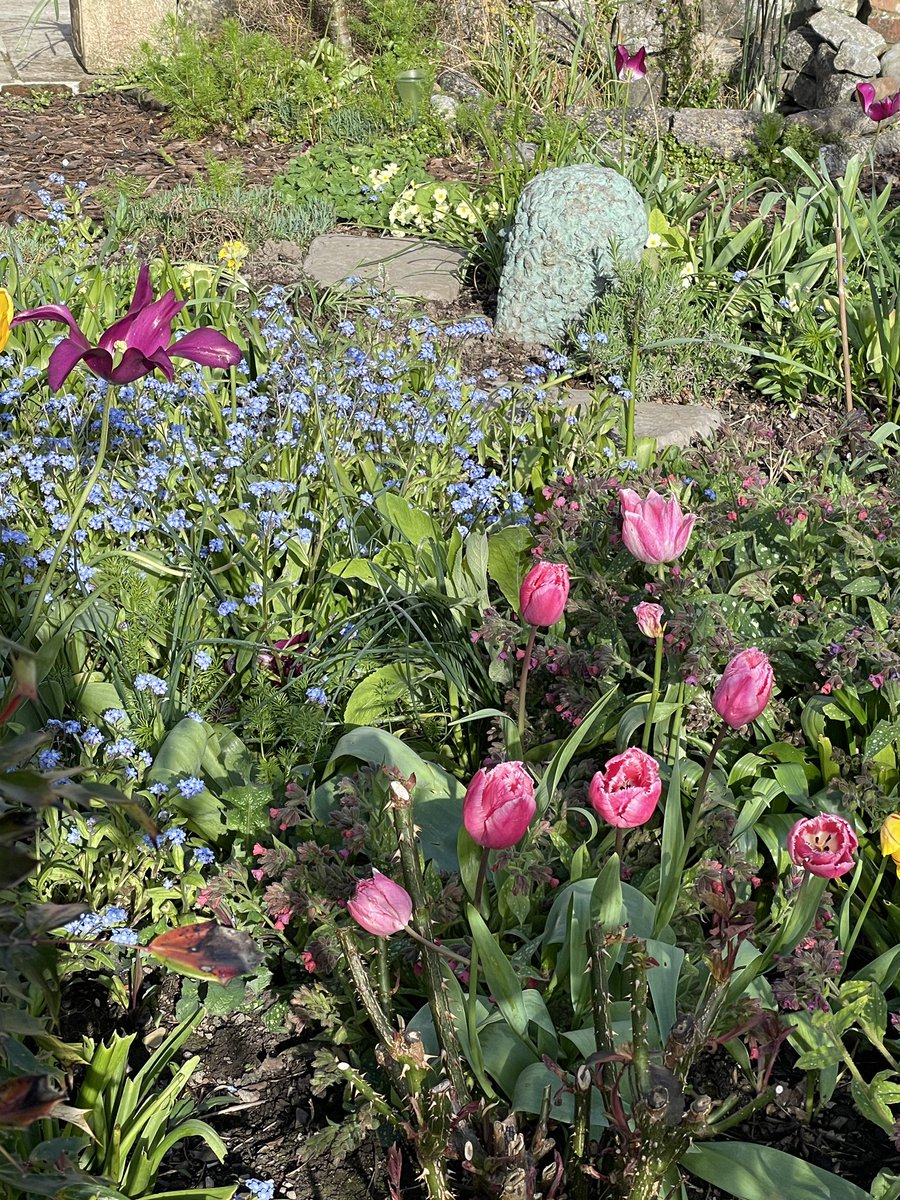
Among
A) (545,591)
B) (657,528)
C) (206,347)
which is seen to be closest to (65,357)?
(206,347)

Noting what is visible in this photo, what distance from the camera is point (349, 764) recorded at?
2.14 m

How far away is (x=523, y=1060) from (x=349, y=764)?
2.45 feet

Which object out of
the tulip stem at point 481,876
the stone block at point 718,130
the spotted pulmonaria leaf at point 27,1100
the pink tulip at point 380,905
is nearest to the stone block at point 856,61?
the stone block at point 718,130

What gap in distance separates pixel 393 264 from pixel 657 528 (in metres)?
3.14

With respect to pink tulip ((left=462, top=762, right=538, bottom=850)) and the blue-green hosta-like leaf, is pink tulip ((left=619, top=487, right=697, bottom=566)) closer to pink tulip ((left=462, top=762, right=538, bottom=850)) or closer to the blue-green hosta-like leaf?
pink tulip ((left=462, top=762, right=538, bottom=850))

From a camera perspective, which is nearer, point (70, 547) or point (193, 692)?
point (193, 692)

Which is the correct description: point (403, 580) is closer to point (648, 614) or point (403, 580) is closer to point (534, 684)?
point (534, 684)

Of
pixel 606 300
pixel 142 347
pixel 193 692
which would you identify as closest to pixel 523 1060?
pixel 193 692

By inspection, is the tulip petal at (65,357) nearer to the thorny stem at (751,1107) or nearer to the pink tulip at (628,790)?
the pink tulip at (628,790)

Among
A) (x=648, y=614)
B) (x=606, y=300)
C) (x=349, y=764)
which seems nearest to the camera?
(x=648, y=614)

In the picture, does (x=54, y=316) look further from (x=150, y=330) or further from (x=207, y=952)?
(x=207, y=952)

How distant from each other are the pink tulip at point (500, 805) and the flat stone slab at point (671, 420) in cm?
219

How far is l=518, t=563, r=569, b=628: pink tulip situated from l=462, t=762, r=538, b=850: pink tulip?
1.22ft

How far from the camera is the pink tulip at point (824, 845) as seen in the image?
3.89 ft
